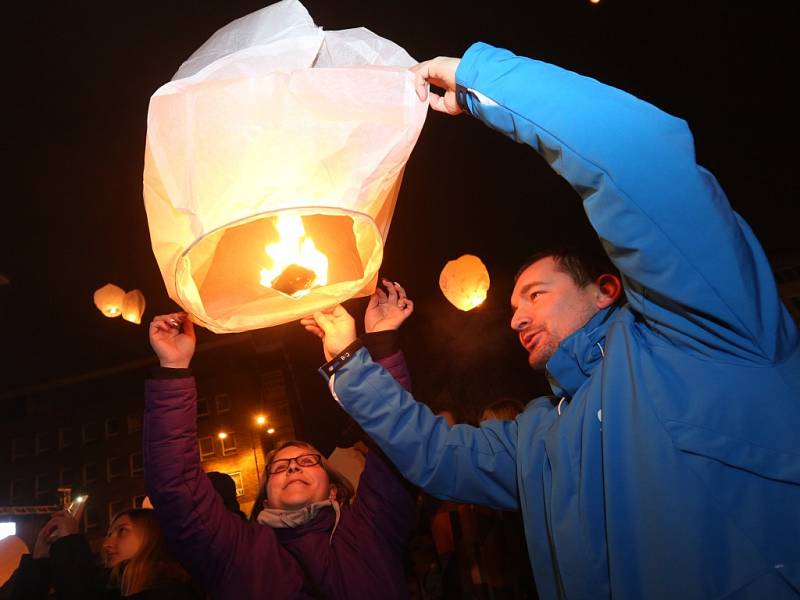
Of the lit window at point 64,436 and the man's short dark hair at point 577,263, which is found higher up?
the lit window at point 64,436

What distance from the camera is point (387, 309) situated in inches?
96.3

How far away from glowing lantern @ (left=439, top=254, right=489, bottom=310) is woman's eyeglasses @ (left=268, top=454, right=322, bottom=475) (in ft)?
13.2

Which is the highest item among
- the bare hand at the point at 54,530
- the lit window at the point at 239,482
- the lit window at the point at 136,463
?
the lit window at the point at 136,463

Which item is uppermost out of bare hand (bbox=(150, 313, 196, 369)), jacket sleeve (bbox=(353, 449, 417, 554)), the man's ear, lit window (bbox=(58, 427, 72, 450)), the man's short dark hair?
lit window (bbox=(58, 427, 72, 450))

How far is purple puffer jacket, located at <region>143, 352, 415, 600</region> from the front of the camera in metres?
2.06

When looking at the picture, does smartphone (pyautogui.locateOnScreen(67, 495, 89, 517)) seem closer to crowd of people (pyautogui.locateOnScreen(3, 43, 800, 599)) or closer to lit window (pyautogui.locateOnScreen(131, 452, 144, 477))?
crowd of people (pyautogui.locateOnScreen(3, 43, 800, 599))

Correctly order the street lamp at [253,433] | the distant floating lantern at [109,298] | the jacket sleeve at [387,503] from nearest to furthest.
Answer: the jacket sleeve at [387,503], the distant floating lantern at [109,298], the street lamp at [253,433]

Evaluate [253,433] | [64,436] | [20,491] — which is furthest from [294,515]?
[20,491]

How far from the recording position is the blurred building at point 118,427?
17.5 meters

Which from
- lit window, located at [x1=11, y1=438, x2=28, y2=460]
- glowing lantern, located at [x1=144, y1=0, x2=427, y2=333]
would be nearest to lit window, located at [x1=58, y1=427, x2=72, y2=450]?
lit window, located at [x1=11, y1=438, x2=28, y2=460]

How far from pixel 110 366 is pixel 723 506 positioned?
20015 millimetres

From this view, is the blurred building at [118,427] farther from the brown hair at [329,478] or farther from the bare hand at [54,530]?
the brown hair at [329,478]

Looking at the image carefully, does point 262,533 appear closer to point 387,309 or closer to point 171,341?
point 171,341

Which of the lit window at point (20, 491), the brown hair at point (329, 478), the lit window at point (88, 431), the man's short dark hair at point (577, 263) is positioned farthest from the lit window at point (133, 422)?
the man's short dark hair at point (577, 263)
